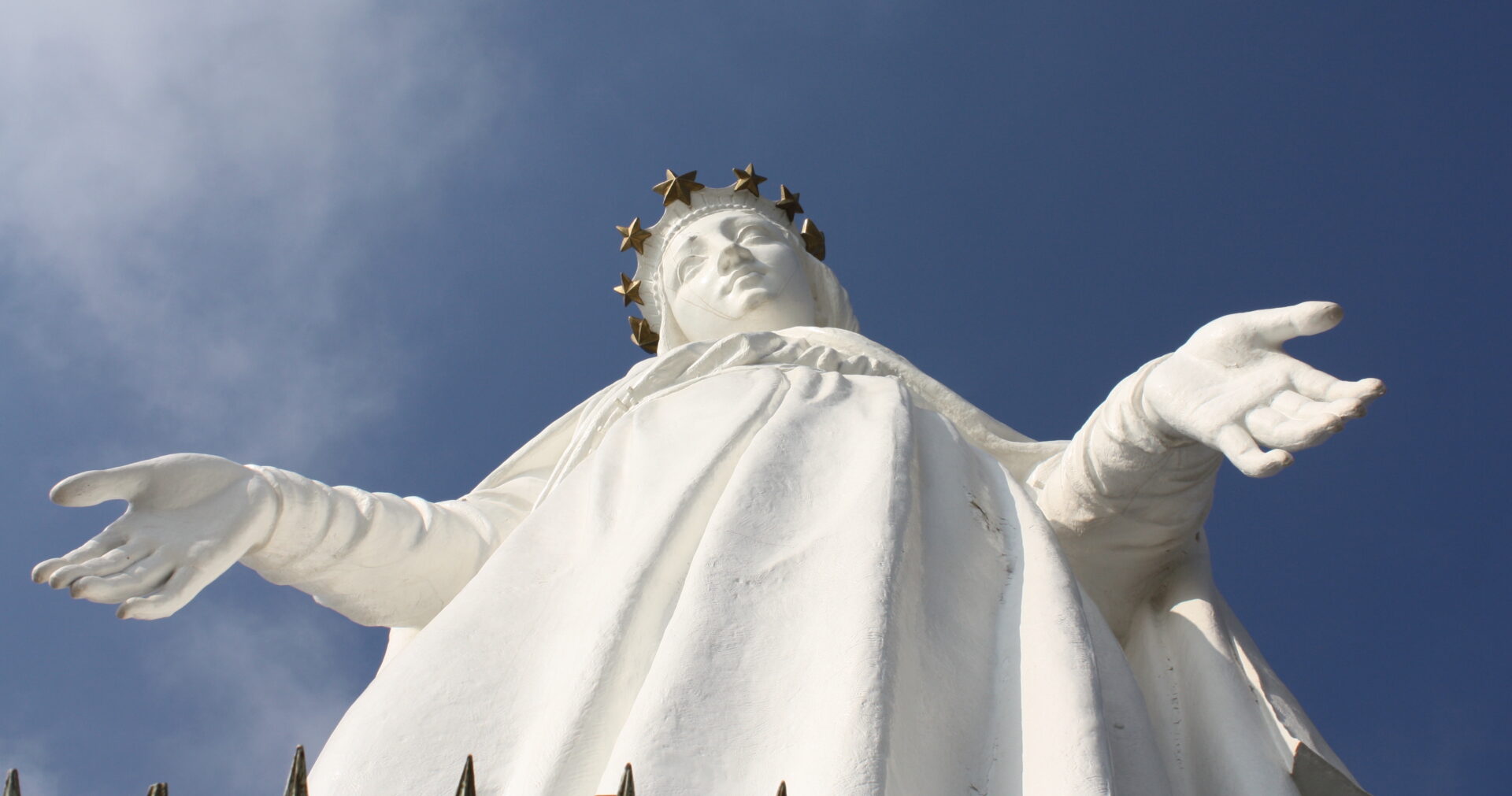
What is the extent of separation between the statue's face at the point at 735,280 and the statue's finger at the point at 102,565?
3.70m

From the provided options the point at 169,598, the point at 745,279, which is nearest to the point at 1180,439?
the point at 169,598

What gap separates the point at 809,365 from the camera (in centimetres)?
603

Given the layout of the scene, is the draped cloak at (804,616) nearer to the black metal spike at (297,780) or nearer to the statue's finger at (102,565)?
the statue's finger at (102,565)

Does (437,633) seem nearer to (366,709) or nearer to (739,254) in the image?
(366,709)

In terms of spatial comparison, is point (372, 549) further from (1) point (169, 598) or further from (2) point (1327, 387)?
(2) point (1327, 387)

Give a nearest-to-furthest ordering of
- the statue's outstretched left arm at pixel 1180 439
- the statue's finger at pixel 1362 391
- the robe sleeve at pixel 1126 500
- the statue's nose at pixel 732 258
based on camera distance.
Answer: the statue's finger at pixel 1362 391, the statue's outstretched left arm at pixel 1180 439, the robe sleeve at pixel 1126 500, the statue's nose at pixel 732 258

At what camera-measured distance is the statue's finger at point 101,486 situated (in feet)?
13.4

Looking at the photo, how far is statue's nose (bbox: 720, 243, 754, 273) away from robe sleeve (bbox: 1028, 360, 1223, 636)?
3117mm

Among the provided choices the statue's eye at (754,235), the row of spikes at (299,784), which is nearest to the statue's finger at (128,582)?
the row of spikes at (299,784)

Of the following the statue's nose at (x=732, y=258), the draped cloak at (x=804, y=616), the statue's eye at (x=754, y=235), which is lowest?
the draped cloak at (x=804, y=616)

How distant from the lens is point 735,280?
775 cm

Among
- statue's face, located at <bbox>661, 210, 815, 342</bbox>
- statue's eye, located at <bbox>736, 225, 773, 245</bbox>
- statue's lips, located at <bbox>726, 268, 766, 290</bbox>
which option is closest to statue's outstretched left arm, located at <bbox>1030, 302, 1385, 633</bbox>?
statue's face, located at <bbox>661, 210, 815, 342</bbox>

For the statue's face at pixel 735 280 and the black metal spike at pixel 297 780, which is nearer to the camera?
the black metal spike at pixel 297 780

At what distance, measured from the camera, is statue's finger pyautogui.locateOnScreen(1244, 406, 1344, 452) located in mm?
3365
